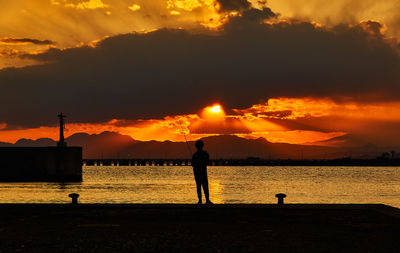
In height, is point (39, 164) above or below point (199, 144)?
above
